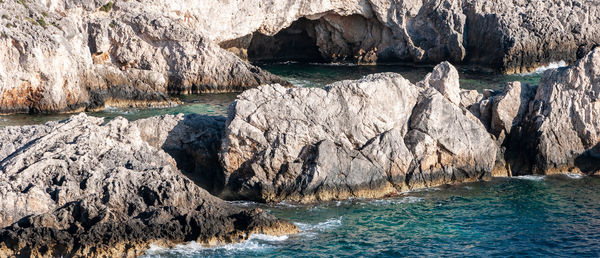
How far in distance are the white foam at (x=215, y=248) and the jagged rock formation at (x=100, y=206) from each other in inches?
8.8

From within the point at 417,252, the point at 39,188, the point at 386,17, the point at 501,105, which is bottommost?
the point at 417,252

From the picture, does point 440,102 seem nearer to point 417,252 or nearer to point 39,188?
point 417,252

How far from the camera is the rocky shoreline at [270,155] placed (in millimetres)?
23875

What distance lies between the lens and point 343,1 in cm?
6238

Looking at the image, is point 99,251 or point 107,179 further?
point 107,179

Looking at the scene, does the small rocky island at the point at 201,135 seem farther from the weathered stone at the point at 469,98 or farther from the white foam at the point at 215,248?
the white foam at the point at 215,248

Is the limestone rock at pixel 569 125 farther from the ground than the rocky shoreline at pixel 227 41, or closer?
closer

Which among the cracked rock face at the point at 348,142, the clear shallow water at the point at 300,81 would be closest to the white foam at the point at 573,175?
the cracked rock face at the point at 348,142

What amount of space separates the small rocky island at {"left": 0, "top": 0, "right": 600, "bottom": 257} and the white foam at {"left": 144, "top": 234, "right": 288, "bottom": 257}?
0.25 meters

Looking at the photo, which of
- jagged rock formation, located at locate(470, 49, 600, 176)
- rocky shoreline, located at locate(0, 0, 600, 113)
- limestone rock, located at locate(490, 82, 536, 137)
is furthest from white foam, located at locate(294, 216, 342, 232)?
rocky shoreline, located at locate(0, 0, 600, 113)

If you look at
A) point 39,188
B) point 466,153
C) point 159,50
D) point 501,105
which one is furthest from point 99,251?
point 159,50

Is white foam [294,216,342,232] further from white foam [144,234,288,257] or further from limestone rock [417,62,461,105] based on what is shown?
limestone rock [417,62,461,105]

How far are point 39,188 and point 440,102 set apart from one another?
15806mm

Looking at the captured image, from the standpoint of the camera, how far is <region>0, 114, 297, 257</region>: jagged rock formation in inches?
905
